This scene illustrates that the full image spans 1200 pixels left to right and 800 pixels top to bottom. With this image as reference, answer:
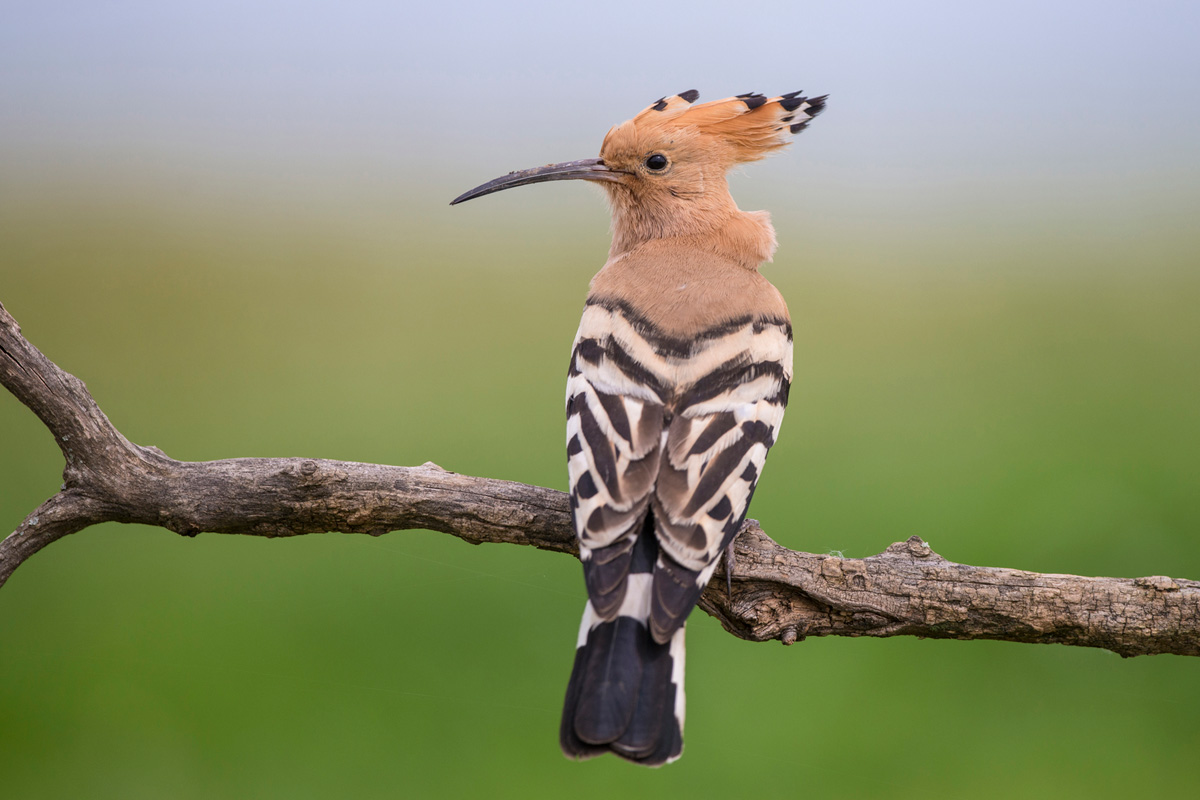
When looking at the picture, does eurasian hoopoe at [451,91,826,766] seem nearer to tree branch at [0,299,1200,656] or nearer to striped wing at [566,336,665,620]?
striped wing at [566,336,665,620]

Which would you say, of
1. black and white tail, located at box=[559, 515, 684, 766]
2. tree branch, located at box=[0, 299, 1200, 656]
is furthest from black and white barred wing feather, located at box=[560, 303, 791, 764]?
tree branch, located at box=[0, 299, 1200, 656]

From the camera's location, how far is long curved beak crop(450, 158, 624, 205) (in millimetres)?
1687

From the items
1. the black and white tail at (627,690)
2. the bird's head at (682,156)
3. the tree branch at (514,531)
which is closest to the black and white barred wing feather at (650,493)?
the black and white tail at (627,690)

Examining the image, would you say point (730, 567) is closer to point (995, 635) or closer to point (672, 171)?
point (995, 635)

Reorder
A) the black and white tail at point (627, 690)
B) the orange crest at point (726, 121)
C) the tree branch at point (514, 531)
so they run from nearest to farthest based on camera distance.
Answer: the black and white tail at point (627, 690) < the tree branch at point (514, 531) < the orange crest at point (726, 121)

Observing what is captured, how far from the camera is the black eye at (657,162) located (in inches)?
66.2

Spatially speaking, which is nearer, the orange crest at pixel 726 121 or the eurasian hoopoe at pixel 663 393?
the eurasian hoopoe at pixel 663 393

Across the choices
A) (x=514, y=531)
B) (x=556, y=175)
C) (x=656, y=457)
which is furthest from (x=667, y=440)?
(x=556, y=175)

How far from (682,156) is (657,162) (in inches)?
1.8

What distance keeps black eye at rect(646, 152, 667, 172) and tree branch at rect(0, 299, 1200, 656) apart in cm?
69

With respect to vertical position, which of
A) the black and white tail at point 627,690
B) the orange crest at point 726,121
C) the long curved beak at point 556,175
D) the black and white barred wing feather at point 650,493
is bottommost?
the black and white tail at point 627,690

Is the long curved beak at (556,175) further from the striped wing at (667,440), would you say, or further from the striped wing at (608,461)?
the striped wing at (608,461)

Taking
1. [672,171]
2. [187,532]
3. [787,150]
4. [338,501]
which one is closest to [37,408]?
[187,532]

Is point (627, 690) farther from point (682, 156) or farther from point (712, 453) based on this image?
point (682, 156)
